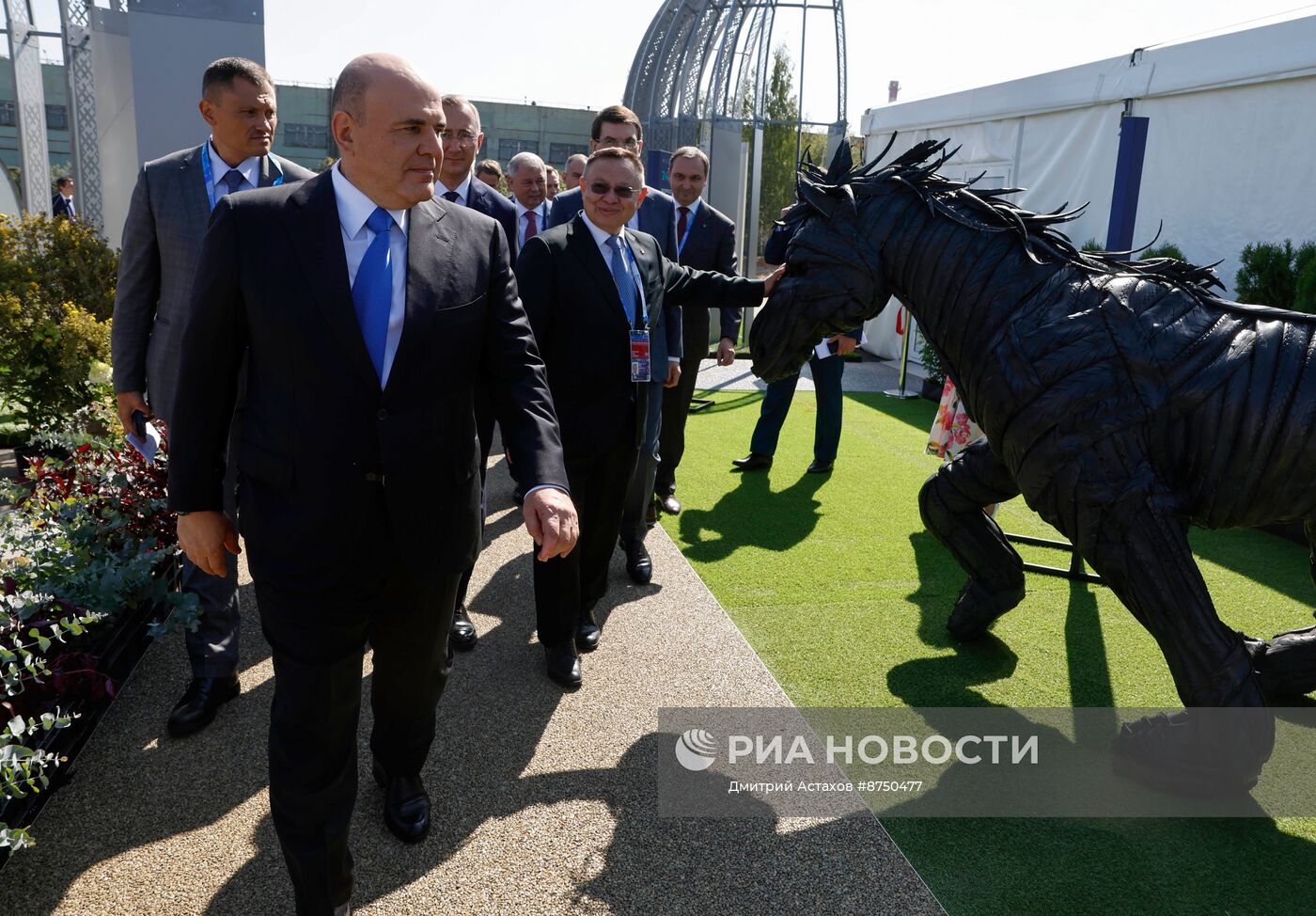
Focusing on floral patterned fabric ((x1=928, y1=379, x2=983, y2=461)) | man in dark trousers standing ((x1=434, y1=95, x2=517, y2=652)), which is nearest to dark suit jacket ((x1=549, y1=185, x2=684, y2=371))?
man in dark trousers standing ((x1=434, y1=95, x2=517, y2=652))

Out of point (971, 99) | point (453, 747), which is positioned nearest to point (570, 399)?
point (453, 747)

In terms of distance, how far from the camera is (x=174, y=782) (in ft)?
9.77

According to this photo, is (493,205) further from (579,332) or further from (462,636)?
(462,636)

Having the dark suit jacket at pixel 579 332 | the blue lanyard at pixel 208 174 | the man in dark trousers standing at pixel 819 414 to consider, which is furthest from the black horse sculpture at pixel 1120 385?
the man in dark trousers standing at pixel 819 414

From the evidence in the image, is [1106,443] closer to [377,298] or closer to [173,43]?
[377,298]

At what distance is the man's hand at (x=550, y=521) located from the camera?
2.18 metres

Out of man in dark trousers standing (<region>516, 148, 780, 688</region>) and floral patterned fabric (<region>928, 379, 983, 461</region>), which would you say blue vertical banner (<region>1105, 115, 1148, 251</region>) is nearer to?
floral patterned fabric (<region>928, 379, 983, 461</region>)

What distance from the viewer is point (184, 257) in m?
3.22

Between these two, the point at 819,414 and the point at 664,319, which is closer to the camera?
the point at 664,319

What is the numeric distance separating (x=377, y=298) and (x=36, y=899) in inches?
72.4

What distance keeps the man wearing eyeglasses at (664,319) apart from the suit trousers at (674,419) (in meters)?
0.66

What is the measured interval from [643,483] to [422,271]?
8.93 ft

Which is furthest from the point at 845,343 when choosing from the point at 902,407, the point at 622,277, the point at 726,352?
the point at 902,407

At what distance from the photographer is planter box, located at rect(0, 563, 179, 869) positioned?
2.64 metres
